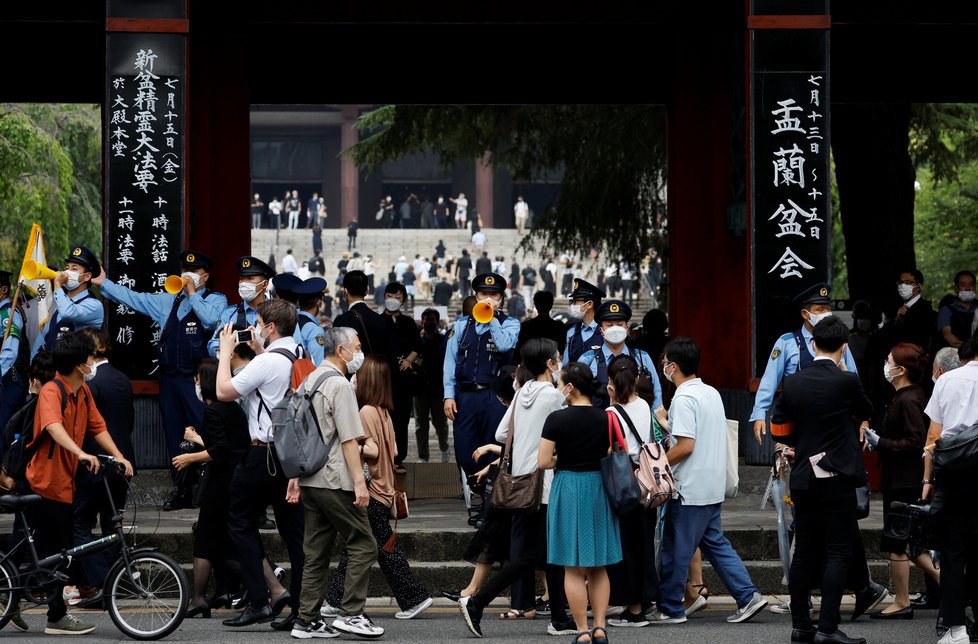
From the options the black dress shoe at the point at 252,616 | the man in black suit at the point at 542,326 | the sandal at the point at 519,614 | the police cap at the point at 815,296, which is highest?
the police cap at the point at 815,296

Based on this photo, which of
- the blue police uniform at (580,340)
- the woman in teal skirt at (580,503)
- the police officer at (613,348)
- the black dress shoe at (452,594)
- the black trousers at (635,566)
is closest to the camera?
the woman in teal skirt at (580,503)

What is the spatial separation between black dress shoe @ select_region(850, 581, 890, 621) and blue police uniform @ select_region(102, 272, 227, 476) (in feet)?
17.4

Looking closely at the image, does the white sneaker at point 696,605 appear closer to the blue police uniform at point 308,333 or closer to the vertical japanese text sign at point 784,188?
the blue police uniform at point 308,333

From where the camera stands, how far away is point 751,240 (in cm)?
1280

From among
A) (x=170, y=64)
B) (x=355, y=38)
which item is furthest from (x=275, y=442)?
(x=355, y=38)

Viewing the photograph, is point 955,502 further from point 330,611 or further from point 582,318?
point 582,318

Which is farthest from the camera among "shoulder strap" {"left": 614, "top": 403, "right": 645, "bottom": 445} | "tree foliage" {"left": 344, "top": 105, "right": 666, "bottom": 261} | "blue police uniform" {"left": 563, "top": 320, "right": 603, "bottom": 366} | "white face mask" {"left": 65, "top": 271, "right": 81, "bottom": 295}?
"tree foliage" {"left": 344, "top": 105, "right": 666, "bottom": 261}

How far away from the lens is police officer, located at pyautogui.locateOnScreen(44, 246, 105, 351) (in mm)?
11984

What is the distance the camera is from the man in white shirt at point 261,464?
9.18 m

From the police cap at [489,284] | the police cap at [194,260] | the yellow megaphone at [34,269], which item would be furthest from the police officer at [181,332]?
the police cap at [489,284]

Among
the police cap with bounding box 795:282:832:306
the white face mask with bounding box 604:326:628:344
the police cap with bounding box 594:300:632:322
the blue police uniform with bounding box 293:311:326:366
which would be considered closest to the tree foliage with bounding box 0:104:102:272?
the blue police uniform with bounding box 293:311:326:366

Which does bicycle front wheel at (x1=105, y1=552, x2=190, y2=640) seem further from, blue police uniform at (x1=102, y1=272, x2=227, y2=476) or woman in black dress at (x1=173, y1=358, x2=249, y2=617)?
blue police uniform at (x1=102, y1=272, x2=227, y2=476)

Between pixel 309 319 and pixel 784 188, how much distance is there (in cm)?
409

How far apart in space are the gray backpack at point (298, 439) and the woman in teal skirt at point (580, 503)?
126 cm
